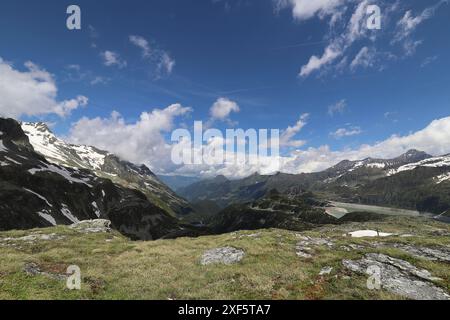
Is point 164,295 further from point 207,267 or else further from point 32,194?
point 32,194

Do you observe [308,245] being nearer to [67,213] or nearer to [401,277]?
[401,277]

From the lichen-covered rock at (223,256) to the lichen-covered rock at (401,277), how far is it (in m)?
9.15

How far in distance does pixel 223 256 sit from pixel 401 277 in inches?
564

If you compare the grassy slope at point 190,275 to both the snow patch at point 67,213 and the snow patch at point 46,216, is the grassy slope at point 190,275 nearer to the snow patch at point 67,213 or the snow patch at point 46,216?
A: the snow patch at point 46,216

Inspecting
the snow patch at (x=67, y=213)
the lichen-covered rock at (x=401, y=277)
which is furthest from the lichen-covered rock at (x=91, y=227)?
the snow patch at (x=67, y=213)

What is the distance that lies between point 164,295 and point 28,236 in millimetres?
30567

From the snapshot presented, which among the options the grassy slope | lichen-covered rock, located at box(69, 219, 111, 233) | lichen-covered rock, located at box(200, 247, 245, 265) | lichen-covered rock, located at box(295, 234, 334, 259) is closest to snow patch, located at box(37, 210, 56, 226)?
lichen-covered rock, located at box(69, 219, 111, 233)

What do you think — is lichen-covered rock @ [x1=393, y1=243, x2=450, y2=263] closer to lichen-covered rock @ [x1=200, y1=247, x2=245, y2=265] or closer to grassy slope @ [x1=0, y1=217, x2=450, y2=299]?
grassy slope @ [x1=0, y1=217, x2=450, y2=299]

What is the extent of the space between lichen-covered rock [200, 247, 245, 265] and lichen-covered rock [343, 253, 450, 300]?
30.0 feet

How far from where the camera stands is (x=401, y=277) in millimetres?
21156

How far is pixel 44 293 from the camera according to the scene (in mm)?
17922

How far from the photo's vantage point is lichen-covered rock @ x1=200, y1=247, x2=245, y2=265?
26.5 m
